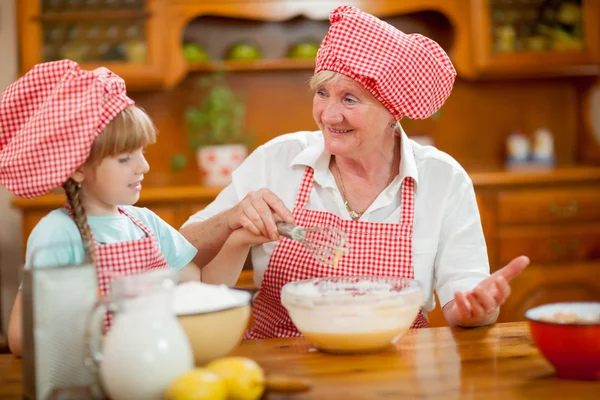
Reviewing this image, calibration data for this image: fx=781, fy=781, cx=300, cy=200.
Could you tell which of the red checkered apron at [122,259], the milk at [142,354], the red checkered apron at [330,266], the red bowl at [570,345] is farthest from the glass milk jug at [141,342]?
the red checkered apron at [330,266]

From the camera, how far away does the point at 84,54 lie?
3408 mm

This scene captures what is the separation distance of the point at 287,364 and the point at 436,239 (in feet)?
2.19

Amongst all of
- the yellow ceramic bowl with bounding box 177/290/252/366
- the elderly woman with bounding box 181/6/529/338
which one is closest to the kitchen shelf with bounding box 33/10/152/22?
the elderly woman with bounding box 181/6/529/338

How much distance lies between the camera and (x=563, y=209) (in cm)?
338

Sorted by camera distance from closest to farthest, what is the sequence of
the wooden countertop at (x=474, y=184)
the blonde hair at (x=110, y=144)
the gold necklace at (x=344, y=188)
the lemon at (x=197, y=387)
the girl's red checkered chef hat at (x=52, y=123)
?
the lemon at (x=197, y=387) < the girl's red checkered chef hat at (x=52, y=123) < the blonde hair at (x=110, y=144) < the gold necklace at (x=344, y=188) < the wooden countertop at (x=474, y=184)

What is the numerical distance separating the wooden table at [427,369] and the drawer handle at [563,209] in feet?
6.72

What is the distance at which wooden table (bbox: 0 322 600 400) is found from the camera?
1096 millimetres

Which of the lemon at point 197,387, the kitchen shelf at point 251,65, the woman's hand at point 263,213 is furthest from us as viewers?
the kitchen shelf at point 251,65

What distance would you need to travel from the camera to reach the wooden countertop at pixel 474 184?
10.2 feet

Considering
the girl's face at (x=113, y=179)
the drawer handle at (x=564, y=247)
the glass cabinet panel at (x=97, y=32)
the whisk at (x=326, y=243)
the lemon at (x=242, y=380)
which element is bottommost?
the drawer handle at (x=564, y=247)

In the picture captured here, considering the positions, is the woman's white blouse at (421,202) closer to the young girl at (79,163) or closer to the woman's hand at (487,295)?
the woman's hand at (487,295)

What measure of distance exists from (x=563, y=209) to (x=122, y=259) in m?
2.50

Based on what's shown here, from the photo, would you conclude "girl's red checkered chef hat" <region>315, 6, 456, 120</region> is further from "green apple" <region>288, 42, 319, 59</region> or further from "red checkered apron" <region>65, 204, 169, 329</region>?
"green apple" <region>288, 42, 319, 59</region>

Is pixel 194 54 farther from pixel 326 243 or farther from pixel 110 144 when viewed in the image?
pixel 110 144
